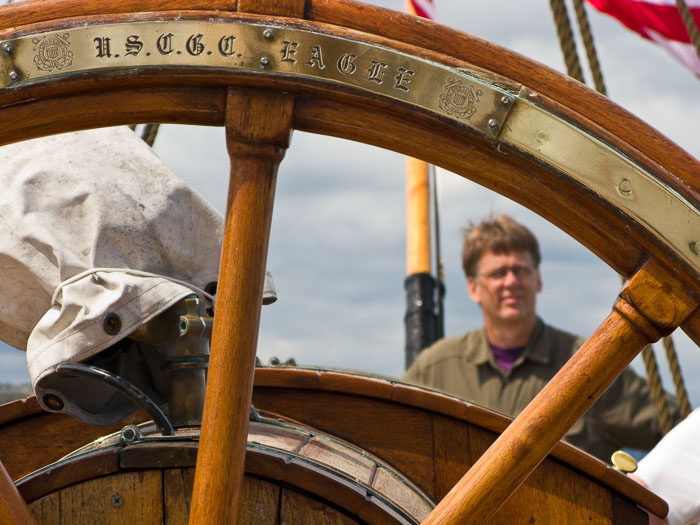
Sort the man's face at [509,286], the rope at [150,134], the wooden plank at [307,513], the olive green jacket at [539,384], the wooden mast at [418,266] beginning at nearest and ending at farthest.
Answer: the wooden plank at [307,513], the rope at [150,134], the olive green jacket at [539,384], the man's face at [509,286], the wooden mast at [418,266]

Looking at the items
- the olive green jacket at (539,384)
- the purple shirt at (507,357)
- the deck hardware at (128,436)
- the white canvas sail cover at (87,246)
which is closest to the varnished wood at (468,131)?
the white canvas sail cover at (87,246)

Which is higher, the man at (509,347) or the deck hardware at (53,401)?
the man at (509,347)

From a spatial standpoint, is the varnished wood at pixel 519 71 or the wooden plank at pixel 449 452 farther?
the wooden plank at pixel 449 452

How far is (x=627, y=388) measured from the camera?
10.3ft

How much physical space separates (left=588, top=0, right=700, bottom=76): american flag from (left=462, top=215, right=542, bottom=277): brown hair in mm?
1229

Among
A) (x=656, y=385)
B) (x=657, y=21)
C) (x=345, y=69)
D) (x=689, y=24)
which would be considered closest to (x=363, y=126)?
(x=345, y=69)

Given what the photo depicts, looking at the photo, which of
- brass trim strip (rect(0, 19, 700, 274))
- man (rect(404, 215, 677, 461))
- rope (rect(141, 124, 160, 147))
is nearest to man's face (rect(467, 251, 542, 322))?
man (rect(404, 215, 677, 461))

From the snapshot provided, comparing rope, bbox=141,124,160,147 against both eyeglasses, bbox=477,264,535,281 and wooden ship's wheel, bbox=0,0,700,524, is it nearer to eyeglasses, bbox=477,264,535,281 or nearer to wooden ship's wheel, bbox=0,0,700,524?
wooden ship's wheel, bbox=0,0,700,524

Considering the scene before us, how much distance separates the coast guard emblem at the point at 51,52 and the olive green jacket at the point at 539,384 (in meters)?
2.31

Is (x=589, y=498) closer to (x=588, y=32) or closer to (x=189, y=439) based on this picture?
(x=189, y=439)

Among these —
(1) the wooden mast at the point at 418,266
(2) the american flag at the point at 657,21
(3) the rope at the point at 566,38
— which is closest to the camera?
(3) the rope at the point at 566,38

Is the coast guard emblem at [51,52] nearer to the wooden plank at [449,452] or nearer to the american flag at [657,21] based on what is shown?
the wooden plank at [449,452]

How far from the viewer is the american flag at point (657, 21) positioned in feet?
13.0

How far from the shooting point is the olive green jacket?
3.08 metres
